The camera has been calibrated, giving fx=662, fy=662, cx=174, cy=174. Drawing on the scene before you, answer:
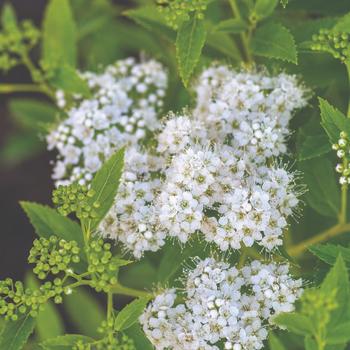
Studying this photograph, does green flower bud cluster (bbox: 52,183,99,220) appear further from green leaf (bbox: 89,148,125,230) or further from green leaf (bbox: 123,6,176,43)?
green leaf (bbox: 123,6,176,43)

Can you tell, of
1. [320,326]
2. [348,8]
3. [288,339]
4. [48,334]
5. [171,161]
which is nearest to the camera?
[320,326]

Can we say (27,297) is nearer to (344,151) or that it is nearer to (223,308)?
(223,308)

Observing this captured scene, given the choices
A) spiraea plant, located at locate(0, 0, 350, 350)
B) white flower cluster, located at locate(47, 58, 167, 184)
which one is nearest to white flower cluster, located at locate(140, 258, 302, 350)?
spiraea plant, located at locate(0, 0, 350, 350)

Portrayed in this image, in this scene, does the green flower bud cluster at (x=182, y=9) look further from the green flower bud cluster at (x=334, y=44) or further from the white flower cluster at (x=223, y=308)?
the white flower cluster at (x=223, y=308)

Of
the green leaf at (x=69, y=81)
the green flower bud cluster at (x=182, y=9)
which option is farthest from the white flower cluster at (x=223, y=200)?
the green leaf at (x=69, y=81)

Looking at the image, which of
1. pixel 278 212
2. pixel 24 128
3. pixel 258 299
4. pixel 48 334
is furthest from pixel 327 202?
pixel 24 128

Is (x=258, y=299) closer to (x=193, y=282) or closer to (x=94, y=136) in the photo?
(x=193, y=282)

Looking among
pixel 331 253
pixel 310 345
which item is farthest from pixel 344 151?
pixel 310 345
